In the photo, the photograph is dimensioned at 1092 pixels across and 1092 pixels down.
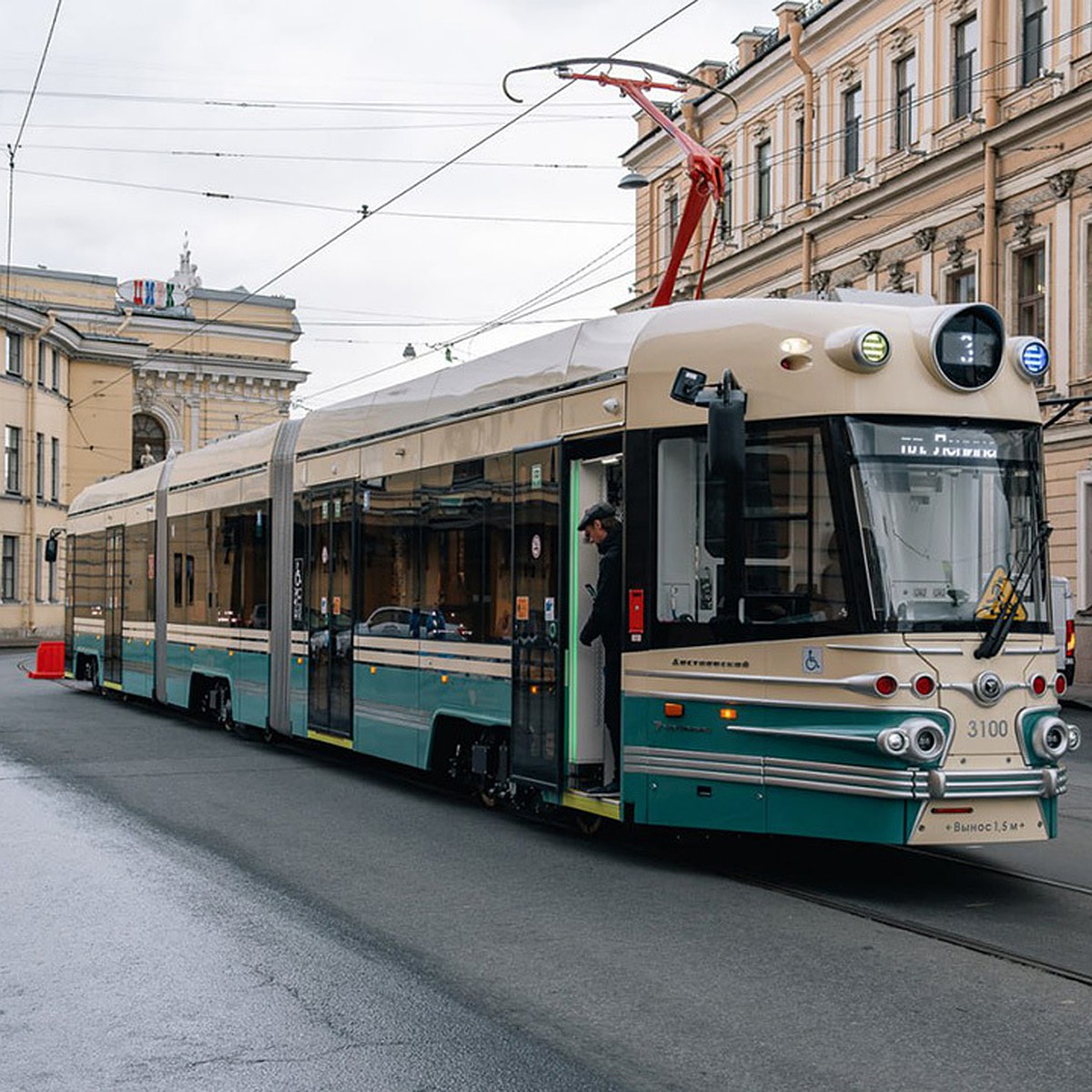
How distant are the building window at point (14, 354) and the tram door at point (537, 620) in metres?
47.6

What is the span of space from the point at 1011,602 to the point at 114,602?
16.4 metres

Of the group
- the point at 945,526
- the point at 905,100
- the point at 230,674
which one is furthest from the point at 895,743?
the point at 905,100

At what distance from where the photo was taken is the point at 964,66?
32.2 m

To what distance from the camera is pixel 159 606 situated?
20531 millimetres

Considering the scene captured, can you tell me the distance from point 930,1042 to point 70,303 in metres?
61.5

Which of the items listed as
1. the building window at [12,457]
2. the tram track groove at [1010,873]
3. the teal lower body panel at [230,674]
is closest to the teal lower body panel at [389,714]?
Result: the teal lower body panel at [230,674]

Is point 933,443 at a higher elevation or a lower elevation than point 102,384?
lower

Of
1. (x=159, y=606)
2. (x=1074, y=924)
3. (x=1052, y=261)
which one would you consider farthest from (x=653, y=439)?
(x=1052, y=261)

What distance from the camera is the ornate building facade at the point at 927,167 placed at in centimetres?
2945

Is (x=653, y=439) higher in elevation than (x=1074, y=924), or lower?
higher

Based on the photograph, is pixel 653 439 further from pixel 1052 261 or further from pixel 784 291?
pixel 784 291

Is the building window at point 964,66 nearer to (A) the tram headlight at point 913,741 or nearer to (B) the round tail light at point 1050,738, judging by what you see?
(B) the round tail light at point 1050,738

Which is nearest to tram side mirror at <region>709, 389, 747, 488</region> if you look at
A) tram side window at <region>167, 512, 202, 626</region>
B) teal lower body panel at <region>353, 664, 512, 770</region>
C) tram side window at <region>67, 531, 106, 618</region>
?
teal lower body panel at <region>353, 664, 512, 770</region>

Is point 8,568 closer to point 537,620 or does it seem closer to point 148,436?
point 148,436
